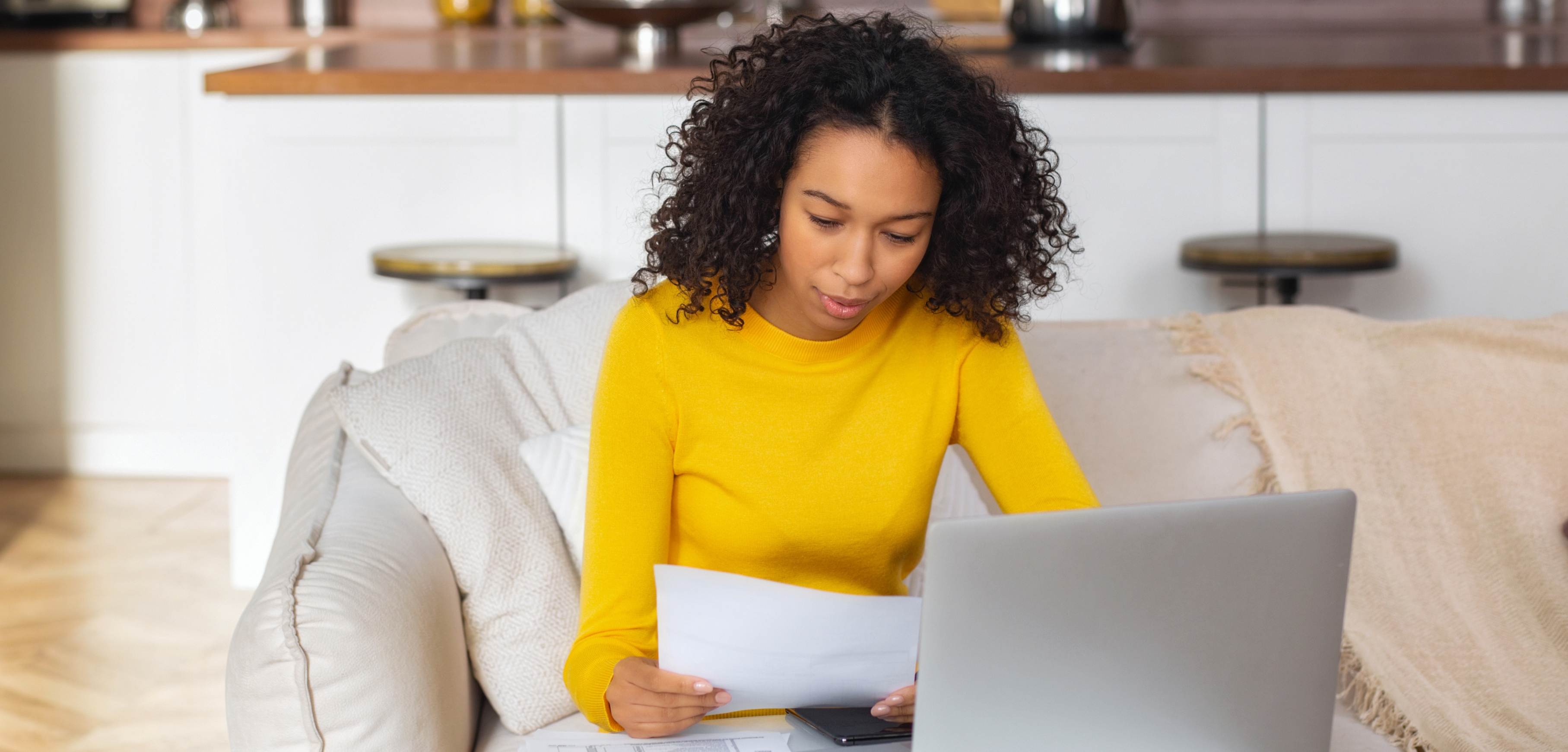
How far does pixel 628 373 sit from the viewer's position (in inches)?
48.0

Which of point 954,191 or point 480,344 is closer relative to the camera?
point 954,191

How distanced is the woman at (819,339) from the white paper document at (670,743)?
17mm

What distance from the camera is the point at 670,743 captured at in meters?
1.12

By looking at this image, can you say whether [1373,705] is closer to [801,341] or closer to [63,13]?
[801,341]

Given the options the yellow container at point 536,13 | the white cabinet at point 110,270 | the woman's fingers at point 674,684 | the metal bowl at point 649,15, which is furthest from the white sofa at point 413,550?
the yellow container at point 536,13

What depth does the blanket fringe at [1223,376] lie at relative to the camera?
169 cm

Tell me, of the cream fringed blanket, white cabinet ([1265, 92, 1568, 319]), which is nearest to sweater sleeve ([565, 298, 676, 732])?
the cream fringed blanket

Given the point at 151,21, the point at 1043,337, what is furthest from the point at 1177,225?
the point at 151,21

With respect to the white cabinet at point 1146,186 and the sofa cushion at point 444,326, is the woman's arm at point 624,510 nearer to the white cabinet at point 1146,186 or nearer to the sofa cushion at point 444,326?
the sofa cushion at point 444,326

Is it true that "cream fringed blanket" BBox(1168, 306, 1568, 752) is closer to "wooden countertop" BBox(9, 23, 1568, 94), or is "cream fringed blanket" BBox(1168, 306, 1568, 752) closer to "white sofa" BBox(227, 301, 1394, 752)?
"white sofa" BBox(227, 301, 1394, 752)

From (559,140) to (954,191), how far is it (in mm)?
1602

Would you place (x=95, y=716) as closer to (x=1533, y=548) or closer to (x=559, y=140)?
(x=559, y=140)

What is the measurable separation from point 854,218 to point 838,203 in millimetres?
17

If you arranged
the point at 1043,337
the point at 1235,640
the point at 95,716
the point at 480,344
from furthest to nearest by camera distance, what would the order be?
the point at 95,716
the point at 1043,337
the point at 480,344
the point at 1235,640
